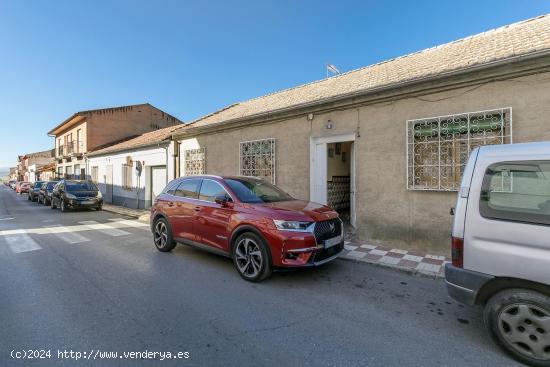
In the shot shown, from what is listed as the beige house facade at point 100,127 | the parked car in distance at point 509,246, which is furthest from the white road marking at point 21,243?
the beige house facade at point 100,127

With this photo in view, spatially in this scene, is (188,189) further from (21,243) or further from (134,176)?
(134,176)

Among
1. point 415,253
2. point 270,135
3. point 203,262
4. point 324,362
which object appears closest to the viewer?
point 324,362

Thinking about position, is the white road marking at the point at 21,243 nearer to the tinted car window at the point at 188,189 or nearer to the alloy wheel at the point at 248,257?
the tinted car window at the point at 188,189

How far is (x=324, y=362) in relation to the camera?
248 cm

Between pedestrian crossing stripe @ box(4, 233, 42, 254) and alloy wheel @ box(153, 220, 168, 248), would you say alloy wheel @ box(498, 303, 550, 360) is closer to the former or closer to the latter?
alloy wheel @ box(153, 220, 168, 248)

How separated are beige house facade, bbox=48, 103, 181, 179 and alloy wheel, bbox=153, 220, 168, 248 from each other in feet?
63.5

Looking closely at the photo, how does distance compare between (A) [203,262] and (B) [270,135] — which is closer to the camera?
(A) [203,262]

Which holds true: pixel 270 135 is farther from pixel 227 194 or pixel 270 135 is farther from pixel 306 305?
pixel 306 305

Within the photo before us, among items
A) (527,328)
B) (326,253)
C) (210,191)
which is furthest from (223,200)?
(527,328)

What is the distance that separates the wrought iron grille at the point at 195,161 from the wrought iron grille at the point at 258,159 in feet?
7.24

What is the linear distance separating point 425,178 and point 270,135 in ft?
15.0

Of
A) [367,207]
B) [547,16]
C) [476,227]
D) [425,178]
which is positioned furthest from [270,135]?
[547,16]

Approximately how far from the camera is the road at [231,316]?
259 cm

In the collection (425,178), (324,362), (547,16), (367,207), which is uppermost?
(547,16)
